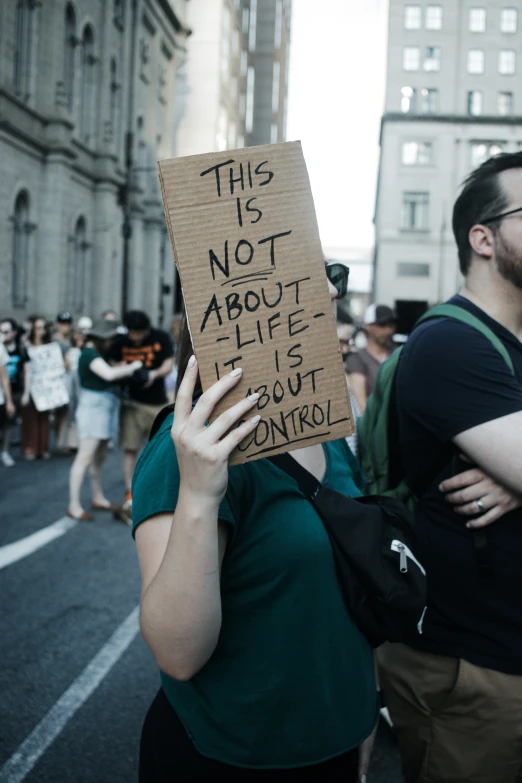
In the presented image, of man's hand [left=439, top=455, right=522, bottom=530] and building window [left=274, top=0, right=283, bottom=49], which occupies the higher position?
building window [left=274, top=0, right=283, bottom=49]

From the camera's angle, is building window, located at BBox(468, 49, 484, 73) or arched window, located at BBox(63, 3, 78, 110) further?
building window, located at BBox(468, 49, 484, 73)

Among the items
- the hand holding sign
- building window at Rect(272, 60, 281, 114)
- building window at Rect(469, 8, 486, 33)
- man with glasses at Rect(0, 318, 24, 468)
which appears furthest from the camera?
building window at Rect(272, 60, 281, 114)

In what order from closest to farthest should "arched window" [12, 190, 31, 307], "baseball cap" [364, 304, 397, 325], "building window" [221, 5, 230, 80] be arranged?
"baseball cap" [364, 304, 397, 325], "arched window" [12, 190, 31, 307], "building window" [221, 5, 230, 80]

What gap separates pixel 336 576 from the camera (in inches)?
64.7

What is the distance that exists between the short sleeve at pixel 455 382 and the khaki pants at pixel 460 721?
620 mm

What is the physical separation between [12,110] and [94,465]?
1733cm

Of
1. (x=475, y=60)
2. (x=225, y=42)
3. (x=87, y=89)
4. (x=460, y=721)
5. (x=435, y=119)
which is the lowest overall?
(x=460, y=721)

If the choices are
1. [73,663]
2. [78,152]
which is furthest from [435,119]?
[73,663]

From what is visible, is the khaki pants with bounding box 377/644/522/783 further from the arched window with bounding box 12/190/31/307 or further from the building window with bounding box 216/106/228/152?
the building window with bounding box 216/106/228/152

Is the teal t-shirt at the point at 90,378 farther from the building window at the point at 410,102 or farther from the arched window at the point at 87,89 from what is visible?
the building window at the point at 410,102

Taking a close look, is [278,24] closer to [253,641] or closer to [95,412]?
[95,412]

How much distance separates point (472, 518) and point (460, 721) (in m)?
0.55

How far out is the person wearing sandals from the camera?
24.8 feet

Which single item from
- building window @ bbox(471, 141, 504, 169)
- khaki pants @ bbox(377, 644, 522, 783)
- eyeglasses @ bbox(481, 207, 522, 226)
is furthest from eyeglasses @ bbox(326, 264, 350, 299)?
building window @ bbox(471, 141, 504, 169)
